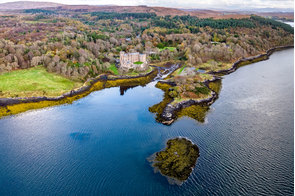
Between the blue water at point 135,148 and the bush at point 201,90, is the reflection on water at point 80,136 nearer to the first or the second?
the blue water at point 135,148

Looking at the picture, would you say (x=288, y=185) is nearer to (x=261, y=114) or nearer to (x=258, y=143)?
(x=258, y=143)

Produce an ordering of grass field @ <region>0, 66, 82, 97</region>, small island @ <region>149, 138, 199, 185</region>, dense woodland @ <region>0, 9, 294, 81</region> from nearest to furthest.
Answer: small island @ <region>149, 138, 199, 185</region> < grass field @ <region>0, 66, 82, 97</region> < dense woodland @ <region>0, 9, 294, 81</region>

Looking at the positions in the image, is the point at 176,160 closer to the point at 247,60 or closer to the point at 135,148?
the point at 135,148

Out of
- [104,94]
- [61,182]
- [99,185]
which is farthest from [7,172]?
[104,94]

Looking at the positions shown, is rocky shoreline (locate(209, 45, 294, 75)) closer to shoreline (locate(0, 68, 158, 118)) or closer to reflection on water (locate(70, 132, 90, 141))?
shoreline (locate(0, 68, 158, 118))

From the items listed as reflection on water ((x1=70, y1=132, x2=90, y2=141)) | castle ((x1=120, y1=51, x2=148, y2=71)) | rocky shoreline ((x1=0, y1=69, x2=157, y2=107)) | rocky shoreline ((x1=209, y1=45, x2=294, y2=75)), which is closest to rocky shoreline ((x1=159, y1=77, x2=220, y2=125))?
reflection on water ((x1=70, y1=132, x2=90, y2=141))

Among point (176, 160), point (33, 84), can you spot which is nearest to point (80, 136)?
point (176, 160)
